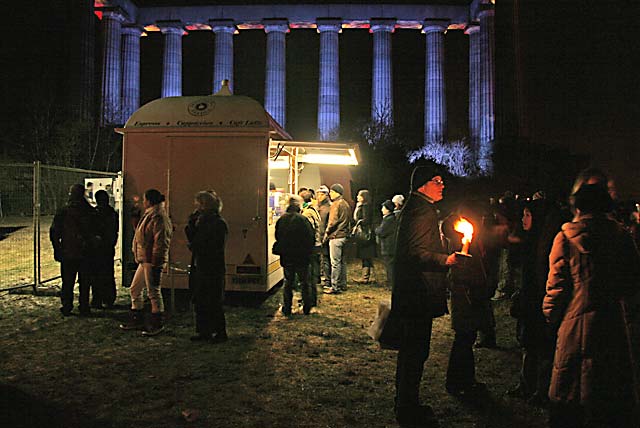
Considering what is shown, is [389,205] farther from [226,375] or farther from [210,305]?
[226,375]

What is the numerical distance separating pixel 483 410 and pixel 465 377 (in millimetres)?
408

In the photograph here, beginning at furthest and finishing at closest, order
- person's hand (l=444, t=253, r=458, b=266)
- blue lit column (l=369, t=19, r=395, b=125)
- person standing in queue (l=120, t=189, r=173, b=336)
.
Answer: blue lit column (l=369, t=19, r=395, b=125) < person standing in queue (l=120, t=189, r=173, b=336) < person's hand (l=444, t=253, r=458, b=266)

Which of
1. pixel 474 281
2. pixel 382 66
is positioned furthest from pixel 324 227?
pixel 382 66

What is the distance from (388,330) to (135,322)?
460 cm

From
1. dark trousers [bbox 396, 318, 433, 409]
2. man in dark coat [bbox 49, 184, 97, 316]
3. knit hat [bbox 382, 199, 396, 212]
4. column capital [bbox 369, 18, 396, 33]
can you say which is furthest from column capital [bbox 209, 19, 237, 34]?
dark trousers [bbox 396, 318, 433, 409]

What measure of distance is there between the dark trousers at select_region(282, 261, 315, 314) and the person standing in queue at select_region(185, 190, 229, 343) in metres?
1.74

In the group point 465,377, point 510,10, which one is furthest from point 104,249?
point 510,10

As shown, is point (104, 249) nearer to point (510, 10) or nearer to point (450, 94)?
point (510, 10)

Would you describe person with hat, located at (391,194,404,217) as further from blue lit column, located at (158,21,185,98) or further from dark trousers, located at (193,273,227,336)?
blue lit column, located at (158,21,185,98)

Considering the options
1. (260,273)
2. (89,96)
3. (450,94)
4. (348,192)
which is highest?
(450,94)

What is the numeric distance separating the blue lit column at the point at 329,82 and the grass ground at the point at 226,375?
39.0 m

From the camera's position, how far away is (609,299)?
3.26 m

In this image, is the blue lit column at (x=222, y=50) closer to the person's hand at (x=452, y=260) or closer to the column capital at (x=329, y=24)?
the column capital at (x=329, y=24)

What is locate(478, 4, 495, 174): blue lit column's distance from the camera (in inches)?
1762
